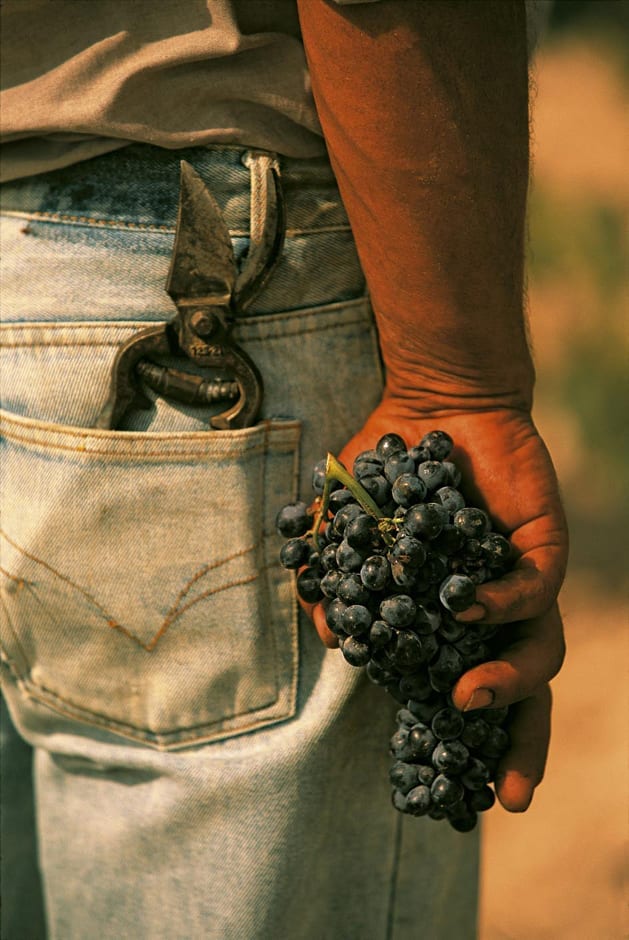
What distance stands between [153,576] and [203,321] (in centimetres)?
31

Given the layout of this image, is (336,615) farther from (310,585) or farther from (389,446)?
(389,446)

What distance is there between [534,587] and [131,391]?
0.49 meters

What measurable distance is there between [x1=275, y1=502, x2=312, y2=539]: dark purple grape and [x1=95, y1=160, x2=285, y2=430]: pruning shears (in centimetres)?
11

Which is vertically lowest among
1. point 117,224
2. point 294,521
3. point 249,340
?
point 294,521

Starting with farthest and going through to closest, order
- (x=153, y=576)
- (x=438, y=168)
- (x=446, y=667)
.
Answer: (x=153, y=576) < (x=446, y=667) < (x=438, y=168)

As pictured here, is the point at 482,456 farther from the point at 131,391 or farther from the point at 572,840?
the point at 572,840

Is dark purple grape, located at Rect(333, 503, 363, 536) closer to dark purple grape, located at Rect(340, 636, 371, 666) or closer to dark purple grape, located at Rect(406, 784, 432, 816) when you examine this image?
dark purple grape, located at Rect(340, 636, 371, 666)

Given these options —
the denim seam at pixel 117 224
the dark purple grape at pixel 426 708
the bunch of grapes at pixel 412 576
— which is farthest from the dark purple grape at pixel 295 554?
the denim seam at pixel 117 224

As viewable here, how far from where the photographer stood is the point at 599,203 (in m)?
4.57

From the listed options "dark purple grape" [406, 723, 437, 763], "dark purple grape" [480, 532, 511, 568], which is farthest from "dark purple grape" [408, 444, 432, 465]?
"dark purple grape" [406, 723, 437, 763]

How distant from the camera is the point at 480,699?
3.09 feet

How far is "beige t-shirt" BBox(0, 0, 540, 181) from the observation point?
0.94 meters

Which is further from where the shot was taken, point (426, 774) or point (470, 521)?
point (426, 774)

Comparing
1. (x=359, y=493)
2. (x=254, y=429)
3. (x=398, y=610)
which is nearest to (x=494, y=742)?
(x=398, y=610)
